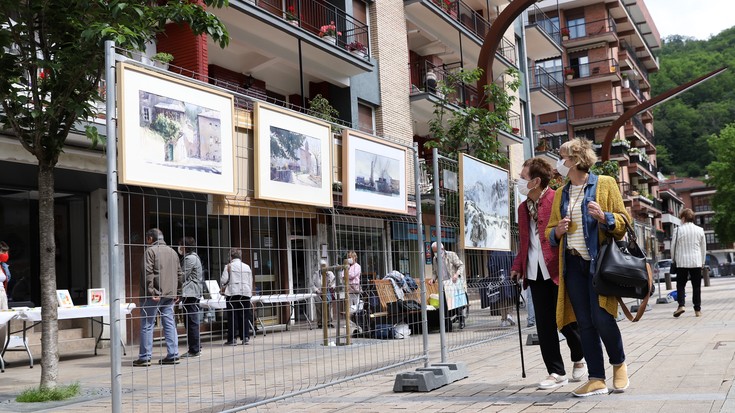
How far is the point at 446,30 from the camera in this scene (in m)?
29.1

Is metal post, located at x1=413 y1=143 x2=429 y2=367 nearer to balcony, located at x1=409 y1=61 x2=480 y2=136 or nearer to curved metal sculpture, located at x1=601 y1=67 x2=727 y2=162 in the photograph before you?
curved metal sculpture, located at x1=601 y1=67 x2=727 y2=162

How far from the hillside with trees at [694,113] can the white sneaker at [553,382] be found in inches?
3702

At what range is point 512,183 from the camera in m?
11.0

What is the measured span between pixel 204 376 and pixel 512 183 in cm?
529

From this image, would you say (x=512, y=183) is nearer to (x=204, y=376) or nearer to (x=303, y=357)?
(x=303, y=357)

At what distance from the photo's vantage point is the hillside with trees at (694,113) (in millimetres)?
101200

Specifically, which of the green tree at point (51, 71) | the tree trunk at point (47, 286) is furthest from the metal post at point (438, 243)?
the tree trunk at point (47, 286)

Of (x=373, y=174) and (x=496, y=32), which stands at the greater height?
(x=496, y=32)

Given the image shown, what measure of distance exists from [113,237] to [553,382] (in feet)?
12.6

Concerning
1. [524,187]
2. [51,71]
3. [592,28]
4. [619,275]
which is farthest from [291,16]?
[592,28]

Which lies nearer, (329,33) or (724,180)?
(329,33)

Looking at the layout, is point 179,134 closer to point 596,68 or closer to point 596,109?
point 596,109

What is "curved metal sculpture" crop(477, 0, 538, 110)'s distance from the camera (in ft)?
38.3

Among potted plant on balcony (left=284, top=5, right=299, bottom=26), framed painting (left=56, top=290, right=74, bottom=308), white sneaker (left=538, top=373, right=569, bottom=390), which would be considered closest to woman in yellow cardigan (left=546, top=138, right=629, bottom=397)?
white sneaker (left=538, top=373, right=569, bottom=390)
